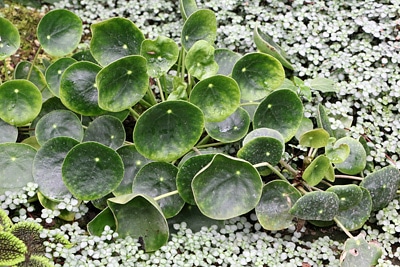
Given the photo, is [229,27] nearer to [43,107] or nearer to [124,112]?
[124,112]

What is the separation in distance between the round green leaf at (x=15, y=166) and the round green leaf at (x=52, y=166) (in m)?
0.06

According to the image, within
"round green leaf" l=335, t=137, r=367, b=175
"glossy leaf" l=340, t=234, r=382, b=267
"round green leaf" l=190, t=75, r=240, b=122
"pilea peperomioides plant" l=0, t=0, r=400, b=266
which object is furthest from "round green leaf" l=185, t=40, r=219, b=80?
"glossy leaf" l=340, t=234, r=382, b=267

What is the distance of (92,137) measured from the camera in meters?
2.04

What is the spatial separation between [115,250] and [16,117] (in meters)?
0.71

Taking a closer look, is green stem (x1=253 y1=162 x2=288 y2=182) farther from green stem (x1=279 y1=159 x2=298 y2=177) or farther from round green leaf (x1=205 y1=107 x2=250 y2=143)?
round green leaf (x1=205 y1=107 x2=250 y2=143)

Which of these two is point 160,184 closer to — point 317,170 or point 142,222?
→ point 142,222

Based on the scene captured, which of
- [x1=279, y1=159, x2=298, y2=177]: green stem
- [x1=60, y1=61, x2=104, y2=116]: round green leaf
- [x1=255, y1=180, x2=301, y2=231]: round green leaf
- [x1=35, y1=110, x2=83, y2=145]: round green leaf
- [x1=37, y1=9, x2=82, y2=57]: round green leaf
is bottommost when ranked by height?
[x1=255, y1=180, x2=301, y2=231]: round green leaf

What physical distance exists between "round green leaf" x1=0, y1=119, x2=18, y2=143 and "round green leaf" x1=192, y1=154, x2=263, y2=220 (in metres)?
0.81

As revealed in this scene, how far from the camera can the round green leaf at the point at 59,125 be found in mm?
2023

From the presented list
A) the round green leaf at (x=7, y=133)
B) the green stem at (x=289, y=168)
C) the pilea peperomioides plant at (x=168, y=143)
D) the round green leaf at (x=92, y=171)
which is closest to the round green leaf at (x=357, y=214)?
the pilea peperomioides plant at (x=168, y=143)

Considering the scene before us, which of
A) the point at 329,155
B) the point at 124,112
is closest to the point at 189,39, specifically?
the point at 124,112

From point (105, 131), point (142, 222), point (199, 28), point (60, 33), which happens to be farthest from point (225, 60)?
point (142, 222)

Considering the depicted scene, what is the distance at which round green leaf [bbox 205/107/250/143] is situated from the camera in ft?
6.63

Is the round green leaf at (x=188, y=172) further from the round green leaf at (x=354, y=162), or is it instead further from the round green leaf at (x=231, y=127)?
the round green leaf at (x=354, y=162)
